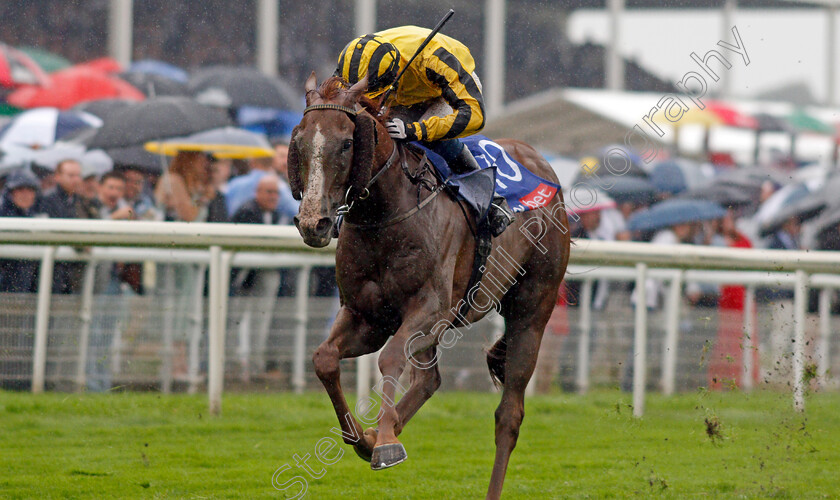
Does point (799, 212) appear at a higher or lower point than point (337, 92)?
lower

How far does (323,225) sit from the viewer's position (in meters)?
3.44

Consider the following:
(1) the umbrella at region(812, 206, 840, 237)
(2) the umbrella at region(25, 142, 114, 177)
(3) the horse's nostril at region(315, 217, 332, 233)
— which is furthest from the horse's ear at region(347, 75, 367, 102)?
(1) the umbrella at region(812, 206, 840, 237)

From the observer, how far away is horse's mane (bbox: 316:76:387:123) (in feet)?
12.1

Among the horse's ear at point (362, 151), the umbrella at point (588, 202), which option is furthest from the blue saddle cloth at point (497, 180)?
the umbrella at point (588, 202)

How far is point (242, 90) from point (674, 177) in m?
5.03

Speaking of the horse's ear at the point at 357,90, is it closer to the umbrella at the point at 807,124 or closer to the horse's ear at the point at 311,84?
the horse's ear at the point at 311,84

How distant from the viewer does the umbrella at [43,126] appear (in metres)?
8.97

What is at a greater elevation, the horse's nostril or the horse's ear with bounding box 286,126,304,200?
the horse's ear with bounding box 286,126,304,200

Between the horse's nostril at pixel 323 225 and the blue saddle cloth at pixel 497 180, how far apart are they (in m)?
0.96

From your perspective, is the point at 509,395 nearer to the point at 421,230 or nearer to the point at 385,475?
the point at 385,475

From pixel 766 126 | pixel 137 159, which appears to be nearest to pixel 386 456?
pixel 137 159

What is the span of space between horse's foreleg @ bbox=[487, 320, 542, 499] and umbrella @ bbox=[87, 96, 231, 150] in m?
4.20

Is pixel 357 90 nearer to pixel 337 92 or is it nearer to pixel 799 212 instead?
pixel 337 92

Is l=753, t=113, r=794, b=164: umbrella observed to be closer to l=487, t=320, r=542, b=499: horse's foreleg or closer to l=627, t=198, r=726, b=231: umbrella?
l=627, t=198, r=726, b=231: umbrella
